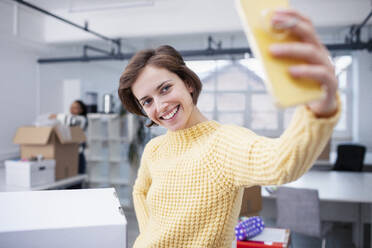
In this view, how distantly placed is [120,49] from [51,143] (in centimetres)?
279

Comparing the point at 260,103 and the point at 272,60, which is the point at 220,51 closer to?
the point at 260,103

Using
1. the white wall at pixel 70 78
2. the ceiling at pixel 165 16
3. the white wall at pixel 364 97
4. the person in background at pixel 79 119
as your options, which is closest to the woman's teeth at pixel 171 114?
the white wall at pixel 70 78

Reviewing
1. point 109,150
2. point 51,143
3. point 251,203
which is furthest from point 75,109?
point 251,203

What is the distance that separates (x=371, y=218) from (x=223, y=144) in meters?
3.65

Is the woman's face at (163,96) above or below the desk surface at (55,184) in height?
above

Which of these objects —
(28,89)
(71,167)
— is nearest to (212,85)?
(28,89)

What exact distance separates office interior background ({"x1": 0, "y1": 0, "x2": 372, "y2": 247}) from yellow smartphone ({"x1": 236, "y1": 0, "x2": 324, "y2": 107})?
146 inches

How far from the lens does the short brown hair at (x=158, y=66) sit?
0.90 meters

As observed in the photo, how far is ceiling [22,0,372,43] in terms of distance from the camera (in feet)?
16.3

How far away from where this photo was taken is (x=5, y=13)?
468cm

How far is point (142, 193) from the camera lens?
1.18m

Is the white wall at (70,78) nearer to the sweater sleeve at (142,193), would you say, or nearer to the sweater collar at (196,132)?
the sweater sleeve at (142,193)

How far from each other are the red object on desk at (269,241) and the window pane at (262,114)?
19.5 feet

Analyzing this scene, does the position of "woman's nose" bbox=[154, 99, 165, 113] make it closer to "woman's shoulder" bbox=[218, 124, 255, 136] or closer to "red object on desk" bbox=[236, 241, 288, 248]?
"woman's shoulder" bbox=[218, 124, 255, 136]
